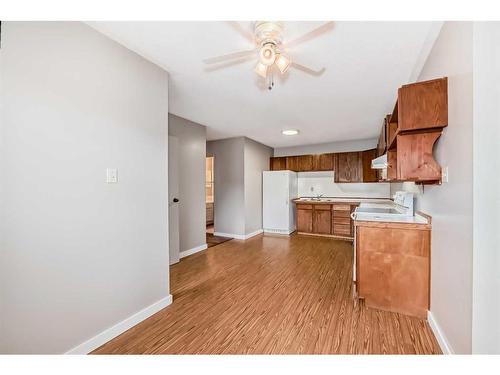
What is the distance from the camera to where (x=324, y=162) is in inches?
217

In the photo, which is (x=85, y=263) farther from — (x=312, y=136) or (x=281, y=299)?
(x=312, y=136)

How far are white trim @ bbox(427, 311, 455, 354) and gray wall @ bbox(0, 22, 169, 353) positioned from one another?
230 cm

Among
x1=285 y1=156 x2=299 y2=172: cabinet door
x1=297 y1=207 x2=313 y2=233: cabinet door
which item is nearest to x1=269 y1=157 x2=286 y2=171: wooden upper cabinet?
x1=285 y1=156 x2=299 y2=172: cabinet door

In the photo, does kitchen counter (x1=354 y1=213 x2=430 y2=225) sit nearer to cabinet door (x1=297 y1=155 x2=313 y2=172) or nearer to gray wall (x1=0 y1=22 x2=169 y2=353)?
gray wall (x1=0 y1=22 x2=169 y2=353)

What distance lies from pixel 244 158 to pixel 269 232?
2.01 meters

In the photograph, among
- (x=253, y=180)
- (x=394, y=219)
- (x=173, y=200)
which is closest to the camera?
(x=394, y=219)

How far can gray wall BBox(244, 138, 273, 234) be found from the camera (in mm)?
5102

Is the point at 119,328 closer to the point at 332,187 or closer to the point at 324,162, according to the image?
the point at 324,162

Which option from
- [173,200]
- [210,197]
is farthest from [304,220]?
[173,200]

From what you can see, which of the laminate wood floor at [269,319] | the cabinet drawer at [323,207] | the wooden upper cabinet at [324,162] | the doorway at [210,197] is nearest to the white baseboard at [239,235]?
the doorway at [210,197]

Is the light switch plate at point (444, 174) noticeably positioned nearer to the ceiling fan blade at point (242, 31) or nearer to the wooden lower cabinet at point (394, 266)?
the wooden lower cabinet at point (394, 266)

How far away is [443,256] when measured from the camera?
5.30 feet

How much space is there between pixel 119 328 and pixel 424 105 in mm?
2870

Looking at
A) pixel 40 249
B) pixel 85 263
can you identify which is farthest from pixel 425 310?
pixel 40 249
